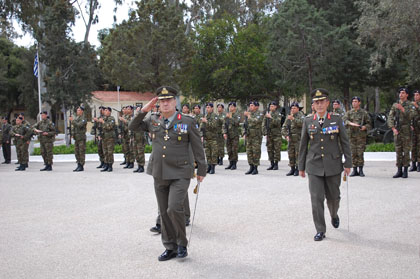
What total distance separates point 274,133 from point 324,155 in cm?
765

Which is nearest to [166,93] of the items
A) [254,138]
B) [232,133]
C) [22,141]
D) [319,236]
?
[319,236]

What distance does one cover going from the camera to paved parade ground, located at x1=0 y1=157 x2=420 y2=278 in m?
5.38

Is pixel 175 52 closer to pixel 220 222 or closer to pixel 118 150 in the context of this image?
pixel 118 150

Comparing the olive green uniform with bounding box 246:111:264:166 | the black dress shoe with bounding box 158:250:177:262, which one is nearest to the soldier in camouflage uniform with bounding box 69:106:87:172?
the olive green uniform with bounding box 246:111:264:166

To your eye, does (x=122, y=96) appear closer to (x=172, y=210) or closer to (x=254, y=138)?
(x=254, y=138)

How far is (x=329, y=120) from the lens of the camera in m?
6.98

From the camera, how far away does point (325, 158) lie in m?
6.83

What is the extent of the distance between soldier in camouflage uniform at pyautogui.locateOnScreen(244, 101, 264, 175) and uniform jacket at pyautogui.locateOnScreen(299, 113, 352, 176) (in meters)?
6.58

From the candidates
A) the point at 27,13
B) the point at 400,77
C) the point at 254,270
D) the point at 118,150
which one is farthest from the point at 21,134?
the point at 400,77

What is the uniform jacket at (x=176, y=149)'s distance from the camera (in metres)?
5.83

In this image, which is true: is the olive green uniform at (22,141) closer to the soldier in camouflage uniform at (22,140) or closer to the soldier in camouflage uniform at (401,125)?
the soldier in camouflage uniform at (22,140)

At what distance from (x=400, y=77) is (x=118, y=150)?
53.7 feet

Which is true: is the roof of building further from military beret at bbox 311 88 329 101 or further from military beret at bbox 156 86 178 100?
military beret at bbox 156 86 178 100

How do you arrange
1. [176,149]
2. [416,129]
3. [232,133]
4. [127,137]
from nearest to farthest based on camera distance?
[176,149], [416,129], [232,133], [127,137]
